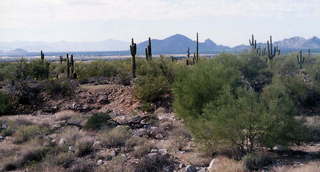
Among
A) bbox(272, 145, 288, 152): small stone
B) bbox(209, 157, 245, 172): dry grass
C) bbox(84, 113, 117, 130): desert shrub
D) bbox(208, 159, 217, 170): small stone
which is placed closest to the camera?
bbox(209, 157, 245, 172): dry grass

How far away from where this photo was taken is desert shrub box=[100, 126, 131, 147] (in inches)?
590

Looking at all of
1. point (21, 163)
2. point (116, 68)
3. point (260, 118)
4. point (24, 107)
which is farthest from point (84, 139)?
point (116, 68)

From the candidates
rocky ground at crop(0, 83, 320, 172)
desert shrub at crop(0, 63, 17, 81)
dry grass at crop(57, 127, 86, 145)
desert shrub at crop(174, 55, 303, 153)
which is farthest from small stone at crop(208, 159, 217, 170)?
desert shrub at crop(0, 63, 17, 81)

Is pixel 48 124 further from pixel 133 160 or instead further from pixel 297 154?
pixel 297 154

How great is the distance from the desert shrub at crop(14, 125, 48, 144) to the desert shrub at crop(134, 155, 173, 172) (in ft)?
20.4

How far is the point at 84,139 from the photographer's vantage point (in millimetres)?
15172

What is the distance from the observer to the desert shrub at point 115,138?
15.0 m

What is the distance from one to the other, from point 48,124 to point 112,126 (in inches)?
144

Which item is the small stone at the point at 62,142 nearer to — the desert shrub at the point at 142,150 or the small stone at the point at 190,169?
the desert shrub at the point at 142,150

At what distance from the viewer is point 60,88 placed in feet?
98.5

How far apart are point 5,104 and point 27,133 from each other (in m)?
11.2

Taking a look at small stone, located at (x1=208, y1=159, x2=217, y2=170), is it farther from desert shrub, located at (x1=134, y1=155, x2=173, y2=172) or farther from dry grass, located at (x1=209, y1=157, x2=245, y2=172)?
desert shrub, located at (x1=134, y1=155, x2=173, y2=172)

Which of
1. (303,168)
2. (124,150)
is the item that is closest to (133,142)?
(124,150)

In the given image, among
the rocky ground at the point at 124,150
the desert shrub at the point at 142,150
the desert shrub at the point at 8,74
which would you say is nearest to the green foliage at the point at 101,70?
the desert shrub at the point at 8,74
